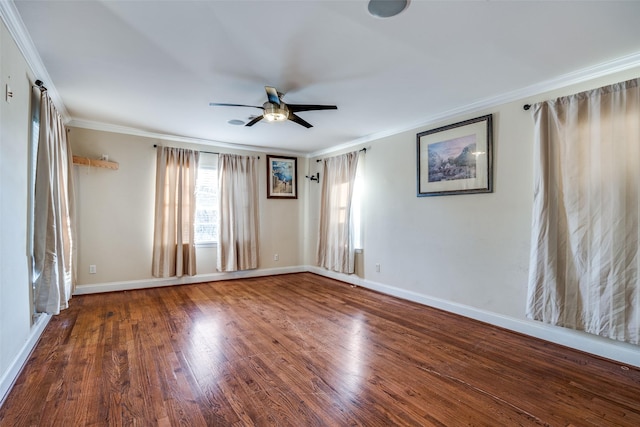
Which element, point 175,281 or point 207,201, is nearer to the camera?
point 175,281

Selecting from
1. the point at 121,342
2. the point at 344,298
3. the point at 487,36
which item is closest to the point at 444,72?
the point at 487,36

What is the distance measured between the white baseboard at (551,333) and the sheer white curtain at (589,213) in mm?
120

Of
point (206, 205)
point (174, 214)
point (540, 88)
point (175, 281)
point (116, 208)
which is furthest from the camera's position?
point (206, 205)

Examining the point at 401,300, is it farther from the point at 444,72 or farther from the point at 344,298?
the point at 444,72

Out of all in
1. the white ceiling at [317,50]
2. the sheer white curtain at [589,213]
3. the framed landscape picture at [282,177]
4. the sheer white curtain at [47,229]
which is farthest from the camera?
the framed landscape picture at [282,177]

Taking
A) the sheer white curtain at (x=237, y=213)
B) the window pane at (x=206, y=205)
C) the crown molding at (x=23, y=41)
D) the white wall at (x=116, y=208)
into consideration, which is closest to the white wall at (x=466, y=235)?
the sheer white curtain at (x=237, y=213)

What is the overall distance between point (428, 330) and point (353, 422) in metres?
1.75

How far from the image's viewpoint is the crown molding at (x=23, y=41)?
1.93 meters

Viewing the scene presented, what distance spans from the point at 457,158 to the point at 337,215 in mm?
2398

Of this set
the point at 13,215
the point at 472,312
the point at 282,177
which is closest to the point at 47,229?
the point at 13,215

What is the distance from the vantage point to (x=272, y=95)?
9.20 feet

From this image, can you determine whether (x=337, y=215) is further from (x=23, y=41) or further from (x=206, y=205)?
(x=23, y=41)

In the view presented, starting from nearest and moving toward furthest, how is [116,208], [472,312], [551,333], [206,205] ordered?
[551,333] < [472,312] < [116,208] < [206,205]

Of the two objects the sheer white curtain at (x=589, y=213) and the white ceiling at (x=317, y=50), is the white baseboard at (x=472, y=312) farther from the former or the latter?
the white ceiling at (x=317, y=50)
